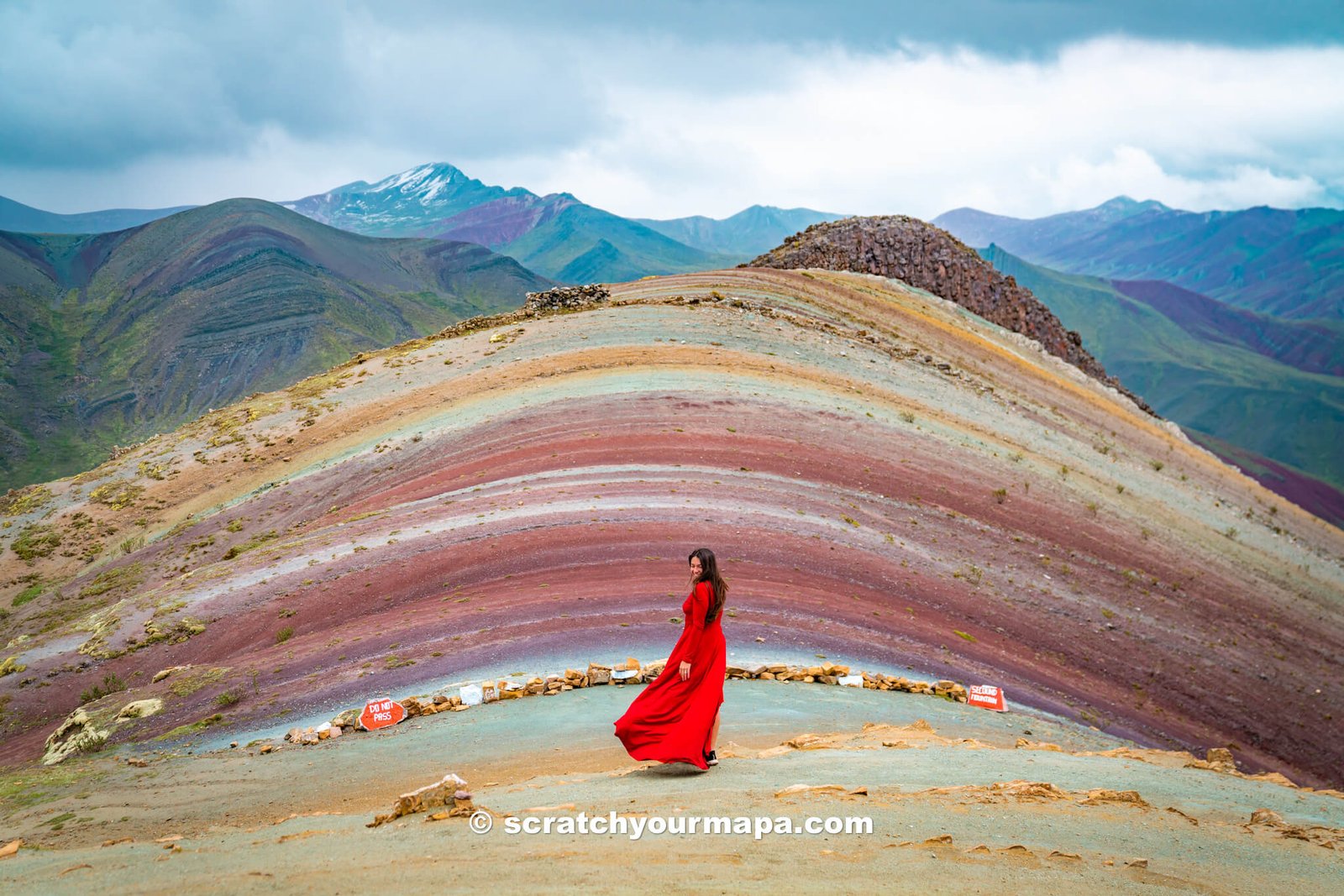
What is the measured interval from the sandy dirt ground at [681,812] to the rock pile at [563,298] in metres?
22.6

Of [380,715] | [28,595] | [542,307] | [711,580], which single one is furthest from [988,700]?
[542,307]

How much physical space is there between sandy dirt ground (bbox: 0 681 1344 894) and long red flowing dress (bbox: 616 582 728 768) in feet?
0.75

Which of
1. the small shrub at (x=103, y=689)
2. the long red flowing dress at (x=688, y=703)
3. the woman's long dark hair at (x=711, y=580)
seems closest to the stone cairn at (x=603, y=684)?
the long red flowing dress at (x=688, y=703)

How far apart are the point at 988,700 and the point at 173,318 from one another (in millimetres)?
128477

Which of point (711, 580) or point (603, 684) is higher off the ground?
point (711, 580)

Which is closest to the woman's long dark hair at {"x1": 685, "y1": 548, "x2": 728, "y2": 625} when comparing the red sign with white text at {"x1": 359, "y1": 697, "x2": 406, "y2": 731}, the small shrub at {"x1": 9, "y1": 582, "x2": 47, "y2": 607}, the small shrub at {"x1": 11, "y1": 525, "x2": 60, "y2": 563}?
the red sign with white text at {"x1": 359, "y1": 697, "x2": 406, "y2": 731}

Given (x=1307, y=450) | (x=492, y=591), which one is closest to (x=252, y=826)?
(x=492, y=591)

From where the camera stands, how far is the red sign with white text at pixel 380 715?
803cm

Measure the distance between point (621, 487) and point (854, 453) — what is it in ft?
19.2

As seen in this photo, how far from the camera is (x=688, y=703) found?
6168 mm

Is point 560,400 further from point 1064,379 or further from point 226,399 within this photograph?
point 226,399

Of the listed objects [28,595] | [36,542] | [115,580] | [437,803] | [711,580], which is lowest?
[28,595]

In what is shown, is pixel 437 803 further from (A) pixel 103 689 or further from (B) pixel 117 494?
(B) pixel 117 494

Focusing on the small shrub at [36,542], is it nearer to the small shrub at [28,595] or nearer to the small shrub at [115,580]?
the small shrub at [28,595]
